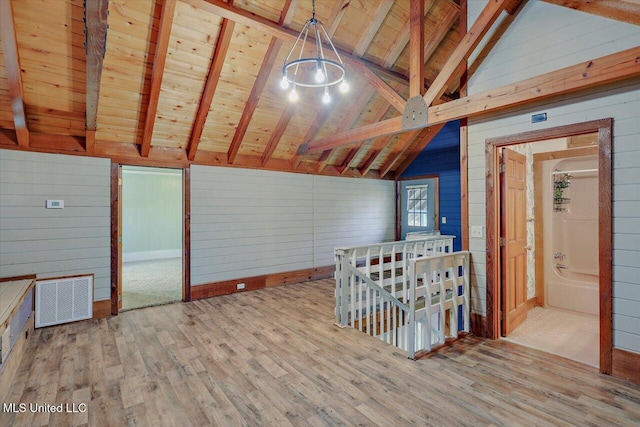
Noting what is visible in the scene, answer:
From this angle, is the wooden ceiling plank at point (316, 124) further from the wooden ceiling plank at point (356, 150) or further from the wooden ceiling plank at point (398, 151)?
the wooden ceiling plank at point (398, 151)

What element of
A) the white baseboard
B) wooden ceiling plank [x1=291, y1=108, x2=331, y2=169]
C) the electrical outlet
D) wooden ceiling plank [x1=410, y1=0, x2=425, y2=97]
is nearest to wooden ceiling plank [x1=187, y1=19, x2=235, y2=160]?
wooden ceiling plank [x1=291, y1=108, x2=331, y2=169]

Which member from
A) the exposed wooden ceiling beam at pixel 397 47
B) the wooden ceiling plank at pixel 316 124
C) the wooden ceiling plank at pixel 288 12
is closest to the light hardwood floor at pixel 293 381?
the wooden ceiling plank at pixel 316 124

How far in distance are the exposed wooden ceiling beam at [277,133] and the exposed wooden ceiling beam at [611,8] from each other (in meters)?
3.42

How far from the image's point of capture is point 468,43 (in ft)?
10.5

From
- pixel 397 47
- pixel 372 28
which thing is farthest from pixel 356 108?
pixel 372 28

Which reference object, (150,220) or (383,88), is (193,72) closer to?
(383,88)

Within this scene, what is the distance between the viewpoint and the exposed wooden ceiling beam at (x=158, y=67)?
319 centimetres

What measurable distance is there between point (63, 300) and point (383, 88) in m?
5.16

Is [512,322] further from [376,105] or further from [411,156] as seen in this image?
[411,156]

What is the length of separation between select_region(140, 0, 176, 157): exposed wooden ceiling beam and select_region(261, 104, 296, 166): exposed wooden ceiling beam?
1.85 metres

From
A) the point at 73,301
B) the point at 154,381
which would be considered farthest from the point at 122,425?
the point at 73,301

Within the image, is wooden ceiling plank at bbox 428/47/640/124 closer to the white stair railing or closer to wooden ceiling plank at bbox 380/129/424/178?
the white stair railing

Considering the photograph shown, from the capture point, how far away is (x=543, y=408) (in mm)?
2256

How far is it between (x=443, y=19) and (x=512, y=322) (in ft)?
14.3
